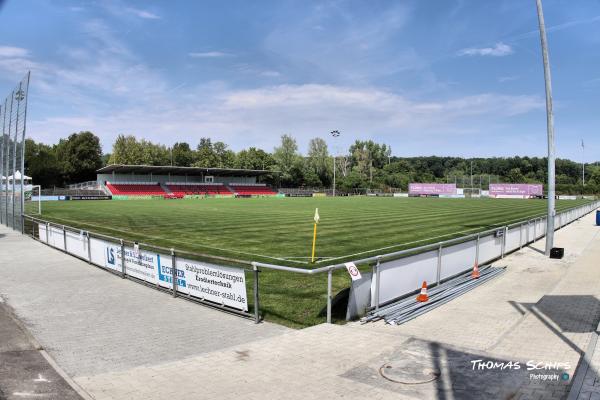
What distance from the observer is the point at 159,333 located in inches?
307

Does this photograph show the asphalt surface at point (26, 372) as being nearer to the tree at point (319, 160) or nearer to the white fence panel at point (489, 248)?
the white fence panel at point (489, 248)

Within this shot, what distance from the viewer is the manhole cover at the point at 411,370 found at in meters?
5.59

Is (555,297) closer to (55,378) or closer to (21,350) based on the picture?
(55,378)

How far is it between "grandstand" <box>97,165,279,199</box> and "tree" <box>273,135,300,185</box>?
55.3 ft

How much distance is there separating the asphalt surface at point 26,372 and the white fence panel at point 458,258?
8.98 m

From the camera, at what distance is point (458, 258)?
12.4 metres

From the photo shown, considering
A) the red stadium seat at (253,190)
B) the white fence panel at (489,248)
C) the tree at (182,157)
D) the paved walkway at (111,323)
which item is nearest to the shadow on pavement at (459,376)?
the paved walkway at (111,323)

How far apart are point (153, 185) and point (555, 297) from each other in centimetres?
8787

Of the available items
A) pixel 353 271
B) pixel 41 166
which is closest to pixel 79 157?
pixel 41 166

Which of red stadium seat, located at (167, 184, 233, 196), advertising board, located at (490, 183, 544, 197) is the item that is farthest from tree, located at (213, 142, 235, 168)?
advertising board, located at (490, 183, 544, 197)

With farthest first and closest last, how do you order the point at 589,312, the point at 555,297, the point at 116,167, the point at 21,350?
the point at 116,167
the point at 555,297
the point at 589,312
the point at 21,350

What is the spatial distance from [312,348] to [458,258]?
706cm

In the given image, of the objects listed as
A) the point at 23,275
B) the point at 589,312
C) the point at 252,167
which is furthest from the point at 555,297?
the point at 252,167

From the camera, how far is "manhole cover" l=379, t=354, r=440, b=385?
559 cm
